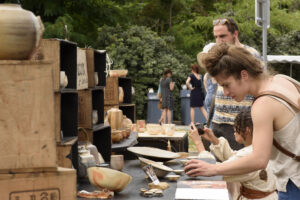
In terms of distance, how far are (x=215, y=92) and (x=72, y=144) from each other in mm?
1841

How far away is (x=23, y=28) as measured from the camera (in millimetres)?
2307

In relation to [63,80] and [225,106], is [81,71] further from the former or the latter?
[225,106]

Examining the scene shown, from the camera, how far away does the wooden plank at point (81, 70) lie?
155 inches

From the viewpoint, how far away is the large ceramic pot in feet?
7.43

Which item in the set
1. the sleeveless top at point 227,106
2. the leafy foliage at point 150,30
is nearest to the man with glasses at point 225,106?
the sleeveless top at point 227,106

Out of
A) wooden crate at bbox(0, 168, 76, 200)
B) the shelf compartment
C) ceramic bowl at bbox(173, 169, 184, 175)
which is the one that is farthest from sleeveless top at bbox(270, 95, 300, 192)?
the shelf compartment

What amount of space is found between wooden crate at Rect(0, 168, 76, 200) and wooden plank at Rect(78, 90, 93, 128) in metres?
1.94

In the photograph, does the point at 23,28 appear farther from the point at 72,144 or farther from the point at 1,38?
the point at 72,144

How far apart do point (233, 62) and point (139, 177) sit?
4.53 ft

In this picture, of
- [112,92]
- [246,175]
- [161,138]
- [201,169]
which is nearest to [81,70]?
[246,175]

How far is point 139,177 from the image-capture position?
3689 mm

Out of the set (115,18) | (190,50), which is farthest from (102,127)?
(190,50)

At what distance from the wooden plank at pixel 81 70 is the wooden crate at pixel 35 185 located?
168 cm

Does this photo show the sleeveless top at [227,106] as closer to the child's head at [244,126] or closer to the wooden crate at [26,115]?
the child's head at [244,126]
